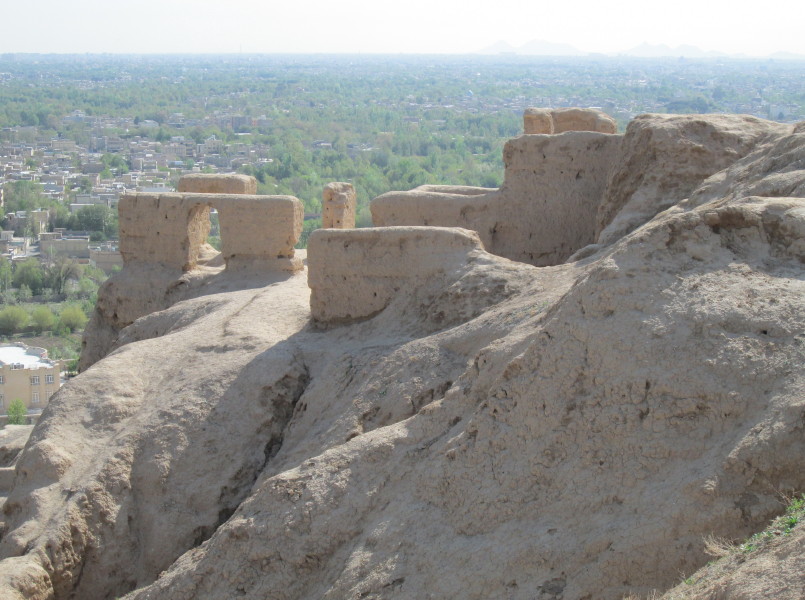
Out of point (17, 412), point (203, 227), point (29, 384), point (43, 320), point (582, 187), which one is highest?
point (582, 187)

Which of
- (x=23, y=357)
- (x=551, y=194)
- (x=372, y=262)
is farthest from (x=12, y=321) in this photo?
(x=372, y=262)

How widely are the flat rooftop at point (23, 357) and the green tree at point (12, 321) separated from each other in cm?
903

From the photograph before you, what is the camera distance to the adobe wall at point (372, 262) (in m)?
12.8

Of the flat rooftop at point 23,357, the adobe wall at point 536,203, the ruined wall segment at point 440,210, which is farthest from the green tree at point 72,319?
the adobe wall at point 536,203

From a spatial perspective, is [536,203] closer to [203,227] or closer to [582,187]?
[582,187]

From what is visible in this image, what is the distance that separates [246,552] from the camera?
9469 millimetres

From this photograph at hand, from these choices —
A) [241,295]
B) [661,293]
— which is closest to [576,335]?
[661,293]

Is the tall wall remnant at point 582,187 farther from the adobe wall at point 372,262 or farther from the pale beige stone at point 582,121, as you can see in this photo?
the pale beige stone at point 582,121

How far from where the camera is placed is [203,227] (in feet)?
63.3

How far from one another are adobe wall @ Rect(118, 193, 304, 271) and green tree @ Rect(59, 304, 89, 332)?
37432mm

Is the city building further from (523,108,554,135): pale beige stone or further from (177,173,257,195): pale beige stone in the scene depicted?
(523,108,554,135): pale beige stone

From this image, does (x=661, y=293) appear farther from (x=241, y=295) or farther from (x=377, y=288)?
(x=241, y=295)

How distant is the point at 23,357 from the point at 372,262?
112 ft

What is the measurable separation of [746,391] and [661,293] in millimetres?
1101
